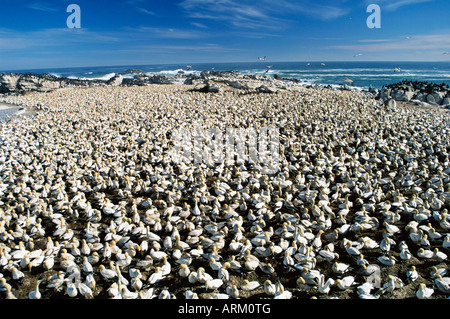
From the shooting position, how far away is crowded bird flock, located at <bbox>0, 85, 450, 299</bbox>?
5684 mm

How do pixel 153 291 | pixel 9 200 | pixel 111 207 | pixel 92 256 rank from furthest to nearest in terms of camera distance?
pixel 9 200 → pixel 111 207 → pixel 92 256 → pixel 153 291

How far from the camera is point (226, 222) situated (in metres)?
7.62

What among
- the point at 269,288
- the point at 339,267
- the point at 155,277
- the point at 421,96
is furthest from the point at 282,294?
the point at 421,96

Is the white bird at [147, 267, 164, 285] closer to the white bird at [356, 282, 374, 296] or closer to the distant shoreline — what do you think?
the white bird at [356, 282, 374, 296]

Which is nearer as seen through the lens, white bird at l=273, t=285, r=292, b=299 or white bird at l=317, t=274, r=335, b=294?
white bird at l=273, t=285, r=292, b=299

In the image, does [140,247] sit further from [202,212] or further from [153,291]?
[202,212]

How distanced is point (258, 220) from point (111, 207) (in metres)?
4.70

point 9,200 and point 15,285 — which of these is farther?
point 9,200

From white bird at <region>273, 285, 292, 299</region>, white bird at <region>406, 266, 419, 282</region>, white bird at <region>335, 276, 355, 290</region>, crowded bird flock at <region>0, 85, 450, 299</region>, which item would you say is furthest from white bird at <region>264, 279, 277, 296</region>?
white bird at <region>406, 266, 419, 282</region>

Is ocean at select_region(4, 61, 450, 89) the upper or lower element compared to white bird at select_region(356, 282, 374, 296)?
upper

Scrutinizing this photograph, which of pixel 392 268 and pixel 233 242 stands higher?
pixel 233 242

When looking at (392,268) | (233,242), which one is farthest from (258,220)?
(392,268)

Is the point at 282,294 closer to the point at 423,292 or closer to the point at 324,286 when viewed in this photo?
the point at 324,286

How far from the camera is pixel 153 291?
548cm
